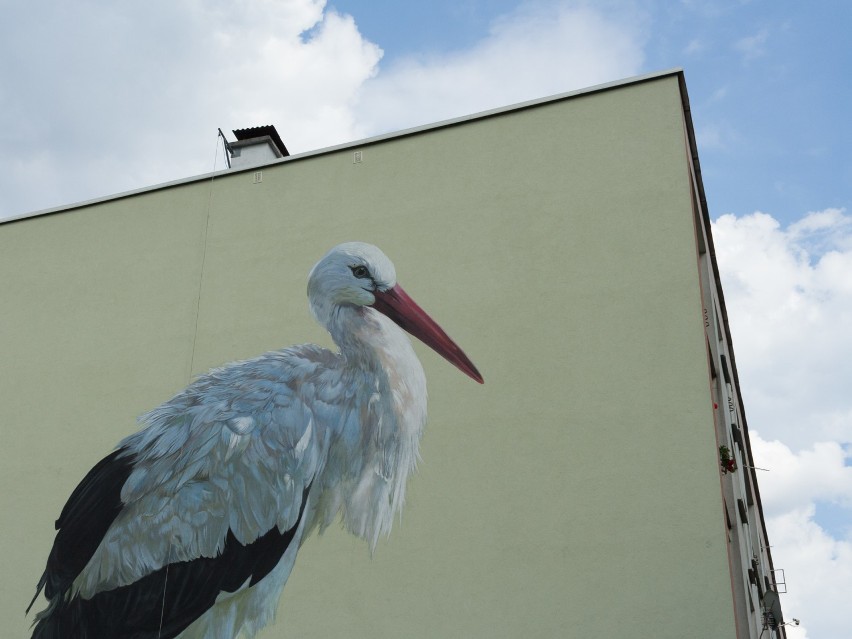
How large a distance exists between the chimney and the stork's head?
3157 millimetres

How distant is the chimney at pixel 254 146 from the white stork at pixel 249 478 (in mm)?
3387

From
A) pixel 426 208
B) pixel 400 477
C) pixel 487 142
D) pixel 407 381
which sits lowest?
pixel 400 477

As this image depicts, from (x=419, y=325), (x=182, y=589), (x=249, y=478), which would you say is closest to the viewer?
(x=182, y=589)

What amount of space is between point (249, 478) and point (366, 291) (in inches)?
93.9

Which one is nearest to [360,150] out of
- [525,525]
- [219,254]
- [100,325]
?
[219,254]

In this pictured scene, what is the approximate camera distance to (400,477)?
32.3 feet

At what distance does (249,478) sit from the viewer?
1004cm

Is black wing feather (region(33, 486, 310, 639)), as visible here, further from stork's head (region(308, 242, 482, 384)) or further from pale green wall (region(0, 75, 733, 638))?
stork's head (region(308, 242, 482, 384))

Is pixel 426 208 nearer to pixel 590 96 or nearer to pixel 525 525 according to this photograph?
pixel 590 96

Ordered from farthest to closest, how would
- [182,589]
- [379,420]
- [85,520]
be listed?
[85,520], [379,420], [182,589]

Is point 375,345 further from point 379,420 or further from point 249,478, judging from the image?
point 249,478

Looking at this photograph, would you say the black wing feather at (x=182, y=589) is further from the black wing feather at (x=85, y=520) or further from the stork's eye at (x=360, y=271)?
the stork's eye at (x=360, y=271)

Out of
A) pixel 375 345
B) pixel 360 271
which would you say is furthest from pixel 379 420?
pixel 360 271

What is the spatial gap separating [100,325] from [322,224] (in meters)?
3.07
